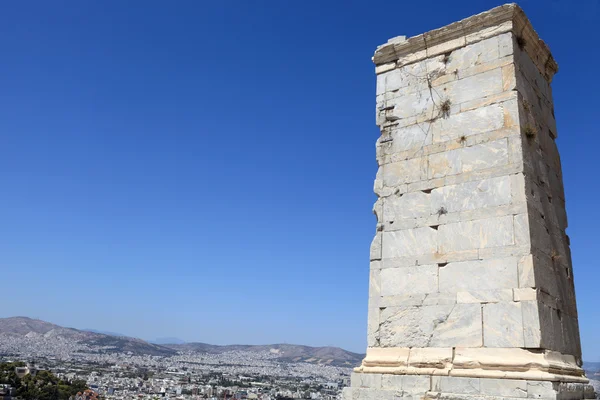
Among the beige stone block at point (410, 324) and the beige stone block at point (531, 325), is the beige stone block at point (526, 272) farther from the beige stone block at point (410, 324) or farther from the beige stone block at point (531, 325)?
the beige stone block at point (410, 324)

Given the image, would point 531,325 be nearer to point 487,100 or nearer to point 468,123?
point 468,123

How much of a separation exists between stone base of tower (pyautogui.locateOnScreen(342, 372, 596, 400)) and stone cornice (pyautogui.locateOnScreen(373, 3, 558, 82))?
4.94 meters

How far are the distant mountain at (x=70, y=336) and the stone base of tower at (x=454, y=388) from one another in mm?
168922

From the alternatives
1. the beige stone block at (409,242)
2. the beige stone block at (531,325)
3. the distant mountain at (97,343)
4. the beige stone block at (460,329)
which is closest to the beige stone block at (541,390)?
the beige stone block at (531,325)

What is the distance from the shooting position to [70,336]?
184 meters

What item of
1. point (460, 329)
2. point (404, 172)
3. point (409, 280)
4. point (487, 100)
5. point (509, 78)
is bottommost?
point (460, 329)

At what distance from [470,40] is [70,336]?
200 meters

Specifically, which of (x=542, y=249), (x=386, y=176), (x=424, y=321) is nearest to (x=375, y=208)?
(x=386, y=176)

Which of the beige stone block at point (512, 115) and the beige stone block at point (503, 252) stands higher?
the beige stone block at point (512, 115)

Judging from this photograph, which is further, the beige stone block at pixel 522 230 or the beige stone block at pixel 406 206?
the beige stone block at pixel 406 206

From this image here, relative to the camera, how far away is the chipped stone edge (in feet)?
20.2

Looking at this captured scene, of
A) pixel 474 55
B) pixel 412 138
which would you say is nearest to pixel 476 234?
pixel 412 138

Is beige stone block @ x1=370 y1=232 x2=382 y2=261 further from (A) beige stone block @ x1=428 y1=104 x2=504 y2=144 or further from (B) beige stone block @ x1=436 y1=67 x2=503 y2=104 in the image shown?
(B) beige stone block @ x1=436 y1=67 x2=503 y2=104

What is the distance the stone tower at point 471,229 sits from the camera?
653 centimetres
